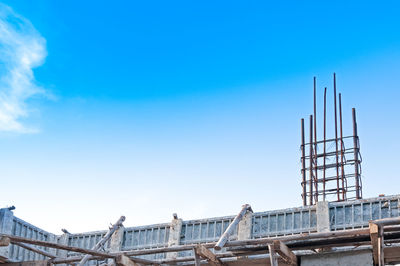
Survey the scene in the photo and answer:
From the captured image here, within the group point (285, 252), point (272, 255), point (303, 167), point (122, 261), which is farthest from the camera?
point (303, 167)

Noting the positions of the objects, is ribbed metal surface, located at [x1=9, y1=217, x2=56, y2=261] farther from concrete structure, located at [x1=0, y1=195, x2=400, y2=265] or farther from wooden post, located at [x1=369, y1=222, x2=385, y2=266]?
wooden post, located at [x1=369, y1=222, x2=385, y2=266]

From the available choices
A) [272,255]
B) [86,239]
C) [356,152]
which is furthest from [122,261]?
[356,152]

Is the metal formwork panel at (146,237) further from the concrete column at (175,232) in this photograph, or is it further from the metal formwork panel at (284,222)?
the metal formwork panel at (284,222)

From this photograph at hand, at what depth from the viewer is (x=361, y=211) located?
1880 centimetres

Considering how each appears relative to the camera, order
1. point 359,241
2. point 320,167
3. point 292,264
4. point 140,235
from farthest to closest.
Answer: point 320,167 < point 140,235 < point 292,264 < point 359,241

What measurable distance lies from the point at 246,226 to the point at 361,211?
4053mm

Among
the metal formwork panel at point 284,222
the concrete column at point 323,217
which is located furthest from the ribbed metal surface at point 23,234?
the concrete column at point 323,217

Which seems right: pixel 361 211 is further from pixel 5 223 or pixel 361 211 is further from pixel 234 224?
pixel 5 223

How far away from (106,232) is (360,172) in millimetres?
10642

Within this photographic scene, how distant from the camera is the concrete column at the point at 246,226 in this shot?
2058 centimetres

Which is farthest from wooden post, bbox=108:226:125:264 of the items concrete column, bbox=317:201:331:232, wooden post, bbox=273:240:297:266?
wooden post, bbox=273:240:297:266

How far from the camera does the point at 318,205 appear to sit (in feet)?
64.0

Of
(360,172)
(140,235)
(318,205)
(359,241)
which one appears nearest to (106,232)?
(140,235)

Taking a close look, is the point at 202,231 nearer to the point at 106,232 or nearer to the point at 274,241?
the point at 106,232
